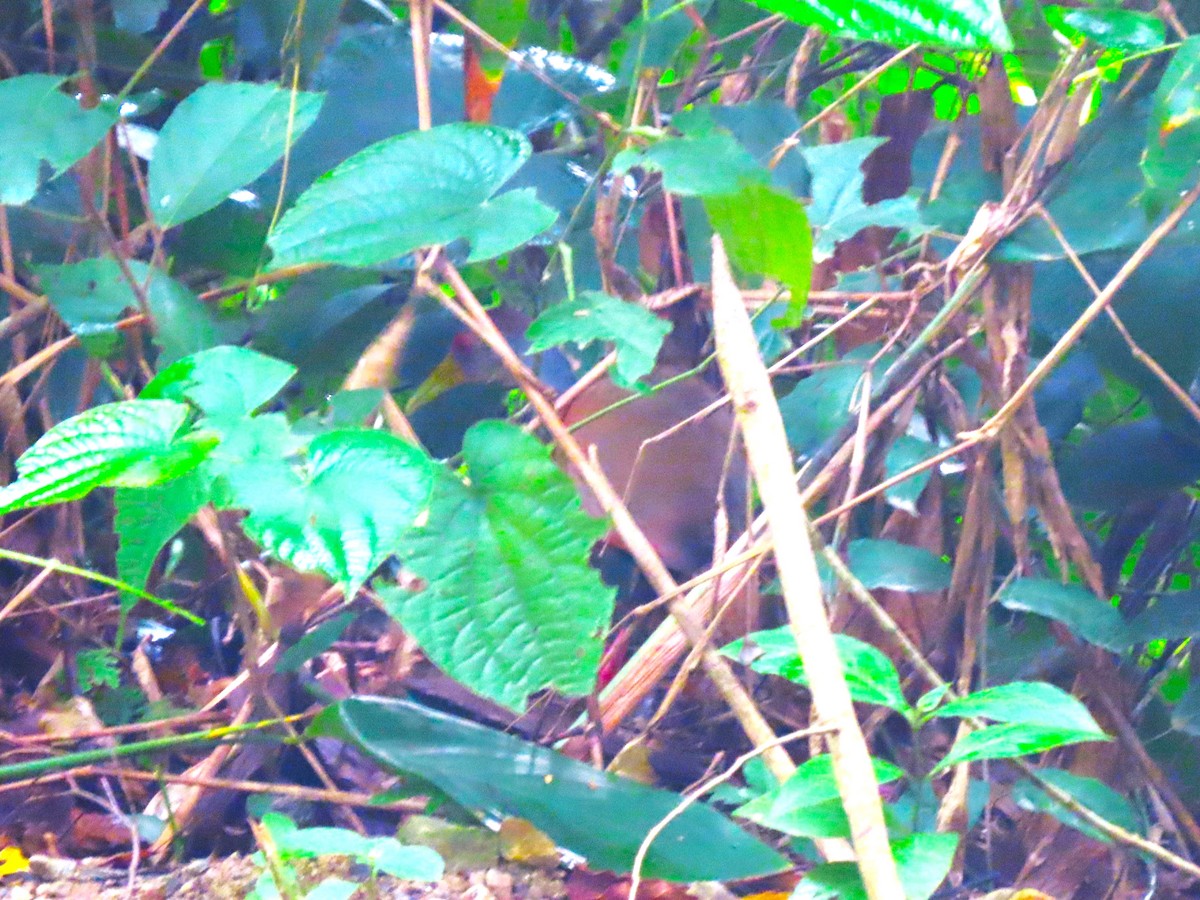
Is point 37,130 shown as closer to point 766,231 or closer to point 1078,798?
point 766,231

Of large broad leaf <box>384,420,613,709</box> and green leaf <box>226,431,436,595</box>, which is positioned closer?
green leaf <box>226,431,436,595</box>

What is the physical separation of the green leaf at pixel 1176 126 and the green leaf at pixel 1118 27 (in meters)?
0.02

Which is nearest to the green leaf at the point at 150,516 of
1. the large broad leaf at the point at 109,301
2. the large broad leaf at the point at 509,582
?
the large broad leaf at the point at 509,582

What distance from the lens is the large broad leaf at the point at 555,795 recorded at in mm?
699

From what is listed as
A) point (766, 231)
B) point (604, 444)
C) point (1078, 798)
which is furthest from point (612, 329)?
point (1078, 798)

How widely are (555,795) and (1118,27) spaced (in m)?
0.64

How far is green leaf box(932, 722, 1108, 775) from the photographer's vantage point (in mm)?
582

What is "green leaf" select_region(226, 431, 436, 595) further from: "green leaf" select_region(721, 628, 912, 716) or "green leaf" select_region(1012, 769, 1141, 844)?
"green leaf" select_region(1012, 769, 1141, 844)

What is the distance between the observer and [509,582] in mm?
728

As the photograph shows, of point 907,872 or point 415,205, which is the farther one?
point 415,205

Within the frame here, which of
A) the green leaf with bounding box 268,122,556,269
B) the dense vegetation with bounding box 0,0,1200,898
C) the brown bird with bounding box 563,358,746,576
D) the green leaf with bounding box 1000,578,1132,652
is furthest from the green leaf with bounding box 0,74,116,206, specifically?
the green leaf with bounding box 1000,578,1132,652

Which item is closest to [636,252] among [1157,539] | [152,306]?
[152,306]

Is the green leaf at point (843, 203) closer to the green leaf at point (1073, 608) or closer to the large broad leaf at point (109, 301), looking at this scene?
the green leaf at point (1073, 608)

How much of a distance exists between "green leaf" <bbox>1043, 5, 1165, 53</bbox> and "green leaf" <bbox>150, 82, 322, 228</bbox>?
1.85 ft
